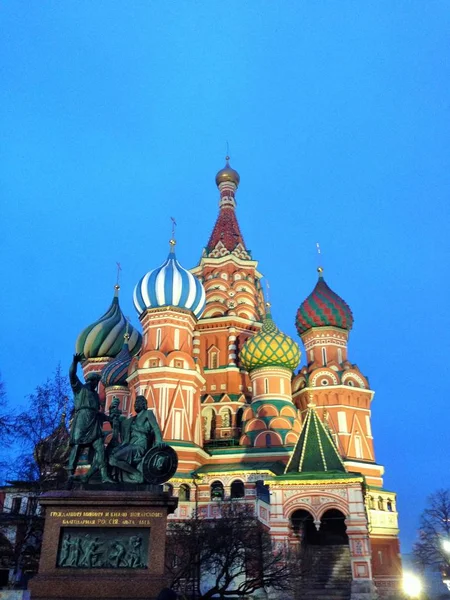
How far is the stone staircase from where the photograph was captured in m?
19.7

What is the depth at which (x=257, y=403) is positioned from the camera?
3097 cm

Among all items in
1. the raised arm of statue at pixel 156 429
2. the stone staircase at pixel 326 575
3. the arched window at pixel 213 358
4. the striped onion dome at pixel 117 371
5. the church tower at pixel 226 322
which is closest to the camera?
the raised arm of statue at pixel 156 429

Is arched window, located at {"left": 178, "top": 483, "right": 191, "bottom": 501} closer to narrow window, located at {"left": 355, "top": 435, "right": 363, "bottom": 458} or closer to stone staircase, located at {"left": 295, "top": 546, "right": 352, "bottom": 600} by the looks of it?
stone staircase, located at {"left": 295, "top": 546, "right": 352, "bottom": 600}

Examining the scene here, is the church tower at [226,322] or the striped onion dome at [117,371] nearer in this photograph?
the church tower at [226,322]

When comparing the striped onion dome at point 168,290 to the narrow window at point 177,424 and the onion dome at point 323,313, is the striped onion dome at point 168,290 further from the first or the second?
the onion dome at point 323,313

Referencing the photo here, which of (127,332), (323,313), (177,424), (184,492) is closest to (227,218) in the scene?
(127,332)

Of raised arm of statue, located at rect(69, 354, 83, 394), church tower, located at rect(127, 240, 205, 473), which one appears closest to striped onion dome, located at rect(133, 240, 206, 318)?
church tower, located at rect(127, 240, 205, 473)

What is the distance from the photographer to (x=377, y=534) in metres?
28.0

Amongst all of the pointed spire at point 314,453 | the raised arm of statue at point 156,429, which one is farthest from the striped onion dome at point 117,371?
the raised arm of statue at point 156,429

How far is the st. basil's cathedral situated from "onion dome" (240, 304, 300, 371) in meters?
0.06

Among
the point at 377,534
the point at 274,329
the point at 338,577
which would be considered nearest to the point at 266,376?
the point at 274,329

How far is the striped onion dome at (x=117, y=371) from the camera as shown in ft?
115

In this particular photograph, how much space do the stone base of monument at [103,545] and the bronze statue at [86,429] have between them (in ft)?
2.03

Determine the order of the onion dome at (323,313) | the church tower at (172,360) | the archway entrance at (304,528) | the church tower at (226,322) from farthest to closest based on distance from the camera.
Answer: the onion dome at (323,313) → the church tower at (226,322) → the church tower at (172,360) → the archway entrance at (304,528)
